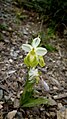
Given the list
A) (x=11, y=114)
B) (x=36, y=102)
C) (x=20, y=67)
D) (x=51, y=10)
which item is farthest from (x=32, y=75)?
(x=51, y=10)

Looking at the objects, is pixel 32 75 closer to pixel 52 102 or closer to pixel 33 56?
pixel 33 56

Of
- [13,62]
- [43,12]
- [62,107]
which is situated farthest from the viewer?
[43,12]

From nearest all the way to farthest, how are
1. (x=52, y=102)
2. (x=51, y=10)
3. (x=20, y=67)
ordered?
(x=52, y=102), (x=20, y=67), (x=51, y=10)

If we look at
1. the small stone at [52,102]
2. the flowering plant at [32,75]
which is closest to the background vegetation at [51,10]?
the small stone at [52,102]

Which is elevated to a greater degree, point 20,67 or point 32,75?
point 32,75

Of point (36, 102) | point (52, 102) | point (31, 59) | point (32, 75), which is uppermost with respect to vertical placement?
point (31, 59)

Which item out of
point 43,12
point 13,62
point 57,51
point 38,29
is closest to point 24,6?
point 43,12

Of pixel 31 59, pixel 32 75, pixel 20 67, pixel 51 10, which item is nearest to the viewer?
pixel 31 59

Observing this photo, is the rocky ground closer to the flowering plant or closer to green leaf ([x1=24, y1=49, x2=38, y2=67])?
the flowering plant

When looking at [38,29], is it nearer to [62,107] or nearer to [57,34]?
[57,34]
